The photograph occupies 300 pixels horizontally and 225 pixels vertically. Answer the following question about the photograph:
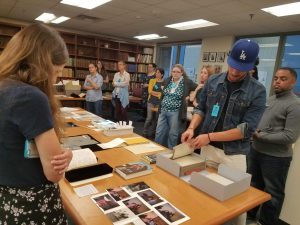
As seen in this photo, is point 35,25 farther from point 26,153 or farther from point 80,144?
point 80,144

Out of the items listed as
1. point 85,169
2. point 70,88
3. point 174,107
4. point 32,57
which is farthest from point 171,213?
point 70,88

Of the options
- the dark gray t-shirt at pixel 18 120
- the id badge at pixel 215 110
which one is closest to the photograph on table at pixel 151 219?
the dark gray t-shirt at pixel 18 120

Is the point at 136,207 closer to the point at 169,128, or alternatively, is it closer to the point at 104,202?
the point at 104,202

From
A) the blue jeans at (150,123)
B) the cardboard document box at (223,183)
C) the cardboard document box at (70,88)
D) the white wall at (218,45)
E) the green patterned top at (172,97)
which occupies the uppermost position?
the white wall at (218,45)

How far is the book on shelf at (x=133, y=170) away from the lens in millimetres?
1301

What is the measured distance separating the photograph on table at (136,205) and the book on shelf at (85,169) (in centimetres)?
28

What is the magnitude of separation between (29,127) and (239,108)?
127 centimetres

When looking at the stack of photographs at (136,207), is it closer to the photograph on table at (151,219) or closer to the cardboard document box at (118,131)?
the photograph on table at (151,219)

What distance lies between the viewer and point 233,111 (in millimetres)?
1543

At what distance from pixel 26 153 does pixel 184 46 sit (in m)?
7.78

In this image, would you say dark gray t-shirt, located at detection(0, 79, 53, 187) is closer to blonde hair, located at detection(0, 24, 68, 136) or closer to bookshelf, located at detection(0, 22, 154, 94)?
blonde hair, located at detection(0, 24, 68, 136)

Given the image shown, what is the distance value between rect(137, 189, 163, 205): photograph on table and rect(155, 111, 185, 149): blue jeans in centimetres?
225

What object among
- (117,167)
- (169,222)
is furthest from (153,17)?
(169,222)

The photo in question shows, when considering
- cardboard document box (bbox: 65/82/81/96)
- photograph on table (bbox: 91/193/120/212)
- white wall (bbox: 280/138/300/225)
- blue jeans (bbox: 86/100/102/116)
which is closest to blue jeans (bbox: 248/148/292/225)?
white wall (bbox: 280/138/300/225)
